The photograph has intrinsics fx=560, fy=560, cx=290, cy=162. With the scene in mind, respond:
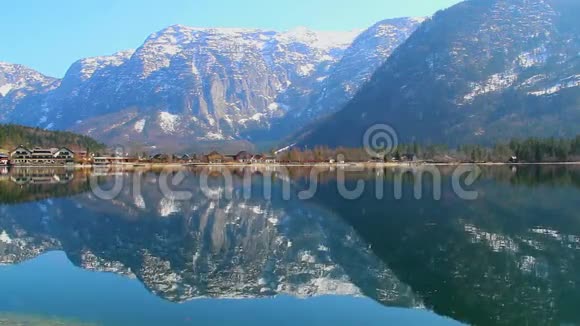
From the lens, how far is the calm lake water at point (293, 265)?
20.6 metres

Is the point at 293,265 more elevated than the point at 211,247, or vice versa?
the point at 211,247

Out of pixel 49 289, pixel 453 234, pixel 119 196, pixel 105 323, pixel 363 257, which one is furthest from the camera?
pixel 119 196

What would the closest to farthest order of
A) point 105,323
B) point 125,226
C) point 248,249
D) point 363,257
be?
point 105,323
point 363,257
point 248,249
point 125,226

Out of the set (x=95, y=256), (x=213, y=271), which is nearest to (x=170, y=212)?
(x=95, y=256)

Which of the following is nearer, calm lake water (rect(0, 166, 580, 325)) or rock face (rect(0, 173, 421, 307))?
calm lake water (rect(0, 166, 580, 325))

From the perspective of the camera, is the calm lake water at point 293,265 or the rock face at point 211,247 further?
the rock face at point 211,247

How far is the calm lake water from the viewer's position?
2059 cm

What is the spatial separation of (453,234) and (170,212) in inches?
1000

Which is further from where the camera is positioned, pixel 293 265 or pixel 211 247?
pixel 211 247

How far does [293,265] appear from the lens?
1142 inches

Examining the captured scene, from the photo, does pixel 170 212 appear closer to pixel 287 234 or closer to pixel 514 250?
pixel 287 234

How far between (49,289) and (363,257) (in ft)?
52.2

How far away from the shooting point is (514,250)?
102 feet

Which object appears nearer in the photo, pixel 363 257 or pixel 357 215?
pixel 363 257
